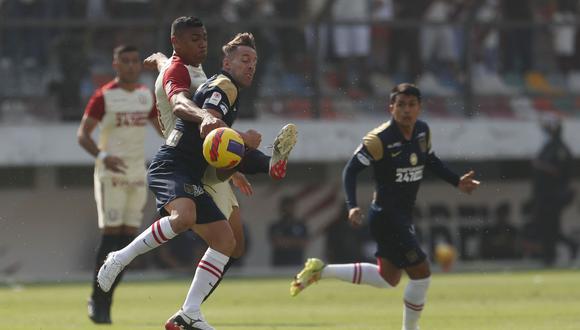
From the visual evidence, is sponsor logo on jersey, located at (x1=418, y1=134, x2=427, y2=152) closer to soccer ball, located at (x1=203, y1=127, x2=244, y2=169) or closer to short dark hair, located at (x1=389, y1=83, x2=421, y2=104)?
short dark hair, located at (x1=389, y1=83, x2=421, y2=104)

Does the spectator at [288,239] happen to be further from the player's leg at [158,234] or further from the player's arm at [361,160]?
the player's leg at [158,234]

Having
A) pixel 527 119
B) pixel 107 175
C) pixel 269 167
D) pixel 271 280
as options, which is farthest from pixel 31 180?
pixel 269 167

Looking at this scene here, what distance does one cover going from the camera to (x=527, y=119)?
26594mm

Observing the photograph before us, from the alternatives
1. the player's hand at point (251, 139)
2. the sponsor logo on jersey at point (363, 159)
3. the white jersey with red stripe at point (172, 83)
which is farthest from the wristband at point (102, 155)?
the player's hand at point (251, 139)

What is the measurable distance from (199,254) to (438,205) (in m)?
5.47

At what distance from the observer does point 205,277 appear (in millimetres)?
9430

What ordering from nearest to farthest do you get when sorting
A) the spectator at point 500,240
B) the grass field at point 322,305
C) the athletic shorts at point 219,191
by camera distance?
the athletic shorts at point 219,191
the grass field at point 322,305
the spectator at point 500,240

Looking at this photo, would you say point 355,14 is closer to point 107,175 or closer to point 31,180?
point 31,180

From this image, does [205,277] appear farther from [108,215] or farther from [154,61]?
[108,215]

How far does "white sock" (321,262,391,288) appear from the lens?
11.8 metres

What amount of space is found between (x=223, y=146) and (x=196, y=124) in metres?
0.70

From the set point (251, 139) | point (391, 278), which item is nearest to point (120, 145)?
point (391, 278)

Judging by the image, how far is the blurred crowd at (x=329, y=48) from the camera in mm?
24469

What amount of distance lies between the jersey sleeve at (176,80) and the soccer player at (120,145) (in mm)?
3890
